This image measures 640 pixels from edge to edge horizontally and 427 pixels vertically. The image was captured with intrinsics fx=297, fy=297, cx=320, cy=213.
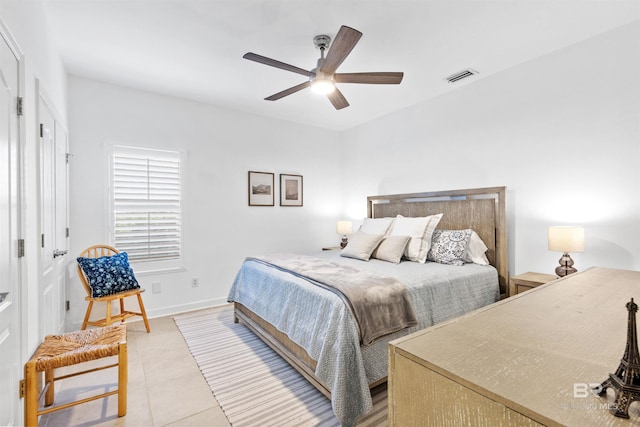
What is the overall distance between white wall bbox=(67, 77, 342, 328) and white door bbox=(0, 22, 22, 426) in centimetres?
197

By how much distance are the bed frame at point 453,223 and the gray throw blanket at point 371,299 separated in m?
0.52

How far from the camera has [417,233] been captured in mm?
3318

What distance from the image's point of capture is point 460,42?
2.62 metres

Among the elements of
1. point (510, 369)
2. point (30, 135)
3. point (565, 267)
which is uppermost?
point (30, 135)

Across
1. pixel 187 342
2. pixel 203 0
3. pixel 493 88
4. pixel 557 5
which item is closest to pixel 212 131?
pixel 203 0

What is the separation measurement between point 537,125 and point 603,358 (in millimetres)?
2924

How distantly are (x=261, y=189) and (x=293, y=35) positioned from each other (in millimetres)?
2419

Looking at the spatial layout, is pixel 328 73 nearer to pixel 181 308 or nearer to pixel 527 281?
pixel 527 281

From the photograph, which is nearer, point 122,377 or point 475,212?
point 122,377

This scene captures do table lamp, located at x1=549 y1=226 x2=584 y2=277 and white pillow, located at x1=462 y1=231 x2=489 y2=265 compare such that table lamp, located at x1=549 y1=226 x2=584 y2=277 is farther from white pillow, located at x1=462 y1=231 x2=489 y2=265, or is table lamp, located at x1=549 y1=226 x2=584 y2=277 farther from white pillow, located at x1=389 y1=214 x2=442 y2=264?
white pillow, located at x1=389 y1=214 x2=442 y2=264

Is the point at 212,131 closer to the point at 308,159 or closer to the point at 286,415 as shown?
the point at 308,159

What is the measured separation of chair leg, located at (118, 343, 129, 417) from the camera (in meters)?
1.83

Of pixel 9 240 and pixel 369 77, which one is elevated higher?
pixel 369 77

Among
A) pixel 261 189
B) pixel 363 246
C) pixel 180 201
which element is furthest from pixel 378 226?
pixel 180 201
